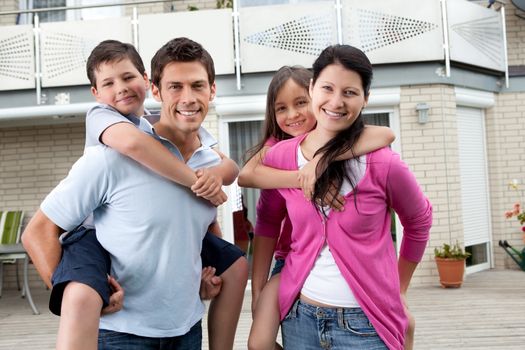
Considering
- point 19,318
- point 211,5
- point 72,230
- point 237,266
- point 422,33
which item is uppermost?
point 211,5

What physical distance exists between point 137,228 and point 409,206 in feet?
2.90

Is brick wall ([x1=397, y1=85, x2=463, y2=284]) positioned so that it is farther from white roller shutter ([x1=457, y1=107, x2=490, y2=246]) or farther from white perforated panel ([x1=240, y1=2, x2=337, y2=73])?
white perforated panel ([x1=240, y1=2, x2=337, y2=73])

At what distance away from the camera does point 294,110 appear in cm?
243

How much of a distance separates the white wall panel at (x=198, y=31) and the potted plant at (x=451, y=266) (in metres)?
3.85

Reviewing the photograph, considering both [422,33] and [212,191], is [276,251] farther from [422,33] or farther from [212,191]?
[422,33]

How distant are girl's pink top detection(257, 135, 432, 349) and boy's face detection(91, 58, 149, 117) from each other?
0.89 m

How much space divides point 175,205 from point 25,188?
808 centimetres

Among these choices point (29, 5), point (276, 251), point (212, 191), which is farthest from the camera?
point (29, 5)

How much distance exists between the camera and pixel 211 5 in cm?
918

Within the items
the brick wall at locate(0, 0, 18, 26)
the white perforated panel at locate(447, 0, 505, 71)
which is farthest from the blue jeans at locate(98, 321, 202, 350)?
the brick wall at locate(0, 0, 18, 26)

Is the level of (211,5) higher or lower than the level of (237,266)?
higher

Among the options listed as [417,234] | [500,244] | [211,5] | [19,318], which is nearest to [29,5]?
[211,5]

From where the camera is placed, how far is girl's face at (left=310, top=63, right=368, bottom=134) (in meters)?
1.74

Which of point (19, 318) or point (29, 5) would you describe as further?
point (29, 5)
